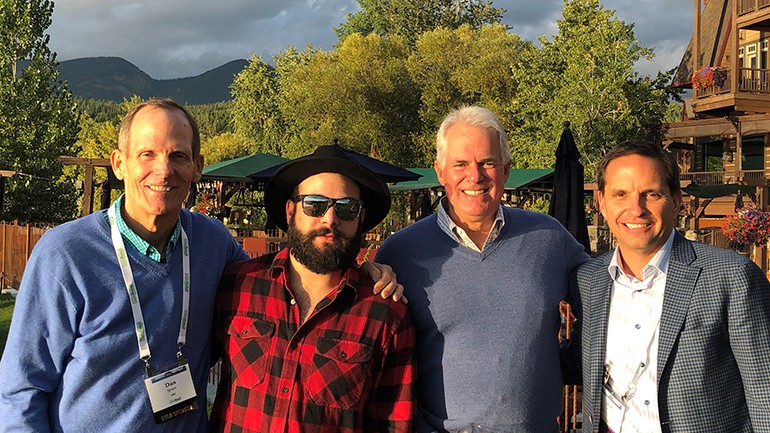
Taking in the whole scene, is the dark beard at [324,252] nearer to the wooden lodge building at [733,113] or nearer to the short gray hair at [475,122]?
the short gray hair at [475,122]

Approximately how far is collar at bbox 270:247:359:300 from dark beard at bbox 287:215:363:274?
45 millimetres

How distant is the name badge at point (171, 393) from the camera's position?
8.27 feet

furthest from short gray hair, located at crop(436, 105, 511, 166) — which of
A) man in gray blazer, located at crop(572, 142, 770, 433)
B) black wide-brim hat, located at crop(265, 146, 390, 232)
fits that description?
man in gray blazer, located at crop(572, 142, 770, 433)

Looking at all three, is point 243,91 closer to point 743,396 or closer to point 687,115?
point 687,115

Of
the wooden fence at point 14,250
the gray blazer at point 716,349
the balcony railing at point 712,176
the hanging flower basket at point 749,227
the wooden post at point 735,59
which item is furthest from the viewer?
the balcony railing at point 712,176

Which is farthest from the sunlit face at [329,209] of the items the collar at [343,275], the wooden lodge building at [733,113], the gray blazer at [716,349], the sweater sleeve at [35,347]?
the wooden lodge building at [733,113]

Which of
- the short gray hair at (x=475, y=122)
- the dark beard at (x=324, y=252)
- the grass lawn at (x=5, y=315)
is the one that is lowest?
the grass lawn at (x=5, y=315)

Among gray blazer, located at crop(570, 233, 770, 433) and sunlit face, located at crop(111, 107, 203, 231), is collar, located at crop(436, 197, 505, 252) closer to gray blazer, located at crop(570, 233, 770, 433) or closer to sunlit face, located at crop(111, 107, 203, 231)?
gray blazer, located at crop(570, 233, 770, 433)

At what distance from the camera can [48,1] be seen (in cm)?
2700

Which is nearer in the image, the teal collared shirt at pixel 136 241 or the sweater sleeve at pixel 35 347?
the sweater sleeve at pixel 35 347

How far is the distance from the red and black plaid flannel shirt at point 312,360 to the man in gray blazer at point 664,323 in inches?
Answer: 32.5

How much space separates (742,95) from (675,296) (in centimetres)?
2310

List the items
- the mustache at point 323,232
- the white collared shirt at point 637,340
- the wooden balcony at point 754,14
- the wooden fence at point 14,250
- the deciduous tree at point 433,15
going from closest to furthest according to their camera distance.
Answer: the white collared shirt at point 637,340 → the mustache at point 323,232 → the wooden fence at point 14,250 → the wooden balcony at point 754,14 → the deciduous tree at point 433,15

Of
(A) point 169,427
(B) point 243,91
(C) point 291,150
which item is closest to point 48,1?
(C) point 291,150
